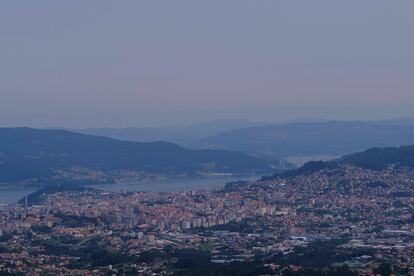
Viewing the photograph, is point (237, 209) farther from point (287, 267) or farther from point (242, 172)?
point (242, 172)

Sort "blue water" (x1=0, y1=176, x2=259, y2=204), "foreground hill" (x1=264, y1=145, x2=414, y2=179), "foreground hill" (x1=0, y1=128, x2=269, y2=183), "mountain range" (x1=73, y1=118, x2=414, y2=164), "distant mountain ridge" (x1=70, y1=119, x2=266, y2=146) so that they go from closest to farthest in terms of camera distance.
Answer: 1. "foreground hill" (x1=264, y1=145, x2=414, y2=179)
2. "blue water" (x1=0, y1=176, x2=259, y2=204)
3. "foreground hill" (x1=0, y1=128, x2=269, y2=183)
4. "mountain range" (x1=73, y1=118, x2=414, y2=164)
5. "distant mountain ridge" (x1=70, y1=119, x2=266, y2=146)

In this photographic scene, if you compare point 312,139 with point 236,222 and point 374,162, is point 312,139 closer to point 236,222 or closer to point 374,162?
point 374,162

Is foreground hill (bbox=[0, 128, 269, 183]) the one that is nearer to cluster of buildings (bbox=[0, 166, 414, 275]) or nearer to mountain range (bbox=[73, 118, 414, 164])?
mountain range (bbox=[73, 118, 414, 164])

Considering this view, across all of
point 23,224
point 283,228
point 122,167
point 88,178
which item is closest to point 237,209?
point 283,228

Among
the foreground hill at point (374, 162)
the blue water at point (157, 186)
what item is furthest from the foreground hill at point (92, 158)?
the foreground hill at point (374, 162)

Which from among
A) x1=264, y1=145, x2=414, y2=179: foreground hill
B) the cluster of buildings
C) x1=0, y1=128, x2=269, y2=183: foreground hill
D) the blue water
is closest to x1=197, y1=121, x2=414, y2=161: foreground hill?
x1=0, y1=128, x2=269, y2=183: foreground hill

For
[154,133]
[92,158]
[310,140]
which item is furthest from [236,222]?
[154,133]

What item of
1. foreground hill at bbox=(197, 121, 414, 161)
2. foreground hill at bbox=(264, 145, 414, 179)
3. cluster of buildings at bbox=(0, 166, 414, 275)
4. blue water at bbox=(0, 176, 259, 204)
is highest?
foreground hill at bbox=(197, 121, 414, 161)
